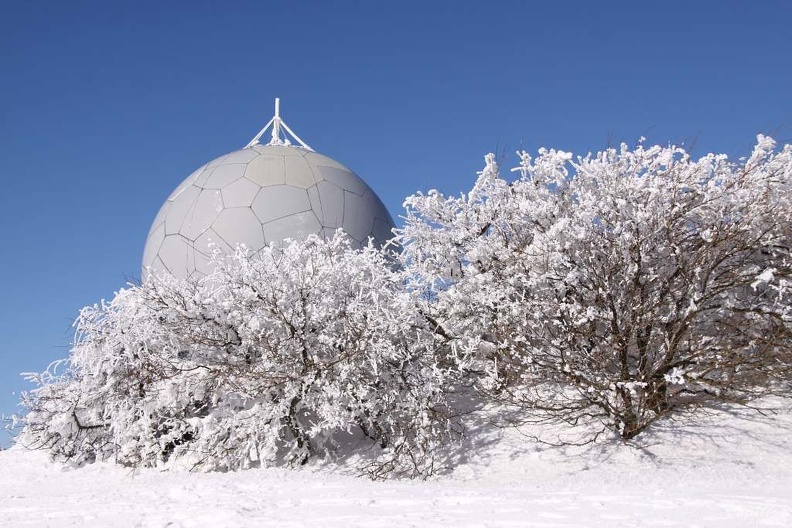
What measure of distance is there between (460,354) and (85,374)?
6.49 metres

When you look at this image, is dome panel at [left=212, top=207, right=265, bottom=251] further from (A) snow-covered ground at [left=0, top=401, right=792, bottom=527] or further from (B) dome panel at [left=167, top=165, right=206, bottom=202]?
(A) snow-covered ground at [left=0, top=401, right=792, bottom=527]

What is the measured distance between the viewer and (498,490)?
7.53 metres

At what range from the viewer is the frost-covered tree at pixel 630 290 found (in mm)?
10062

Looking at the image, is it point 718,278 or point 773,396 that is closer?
point 718,278

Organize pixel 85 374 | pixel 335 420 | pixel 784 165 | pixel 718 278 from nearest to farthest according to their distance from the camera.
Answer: pixel 335 420, pixel 718 278, pixel 784 165, pixel 85 374

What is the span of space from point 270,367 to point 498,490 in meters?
4.20

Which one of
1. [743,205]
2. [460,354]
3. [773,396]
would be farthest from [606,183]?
[773,396]

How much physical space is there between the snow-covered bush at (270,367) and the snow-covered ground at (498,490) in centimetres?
71

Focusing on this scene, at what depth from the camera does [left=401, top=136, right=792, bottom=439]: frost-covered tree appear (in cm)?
1006

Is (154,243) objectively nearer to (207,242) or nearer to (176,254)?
(176,254)

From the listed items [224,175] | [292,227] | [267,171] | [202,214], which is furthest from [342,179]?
[202,214]

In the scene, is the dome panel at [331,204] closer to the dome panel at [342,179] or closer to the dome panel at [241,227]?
the dome panel at [342,179]

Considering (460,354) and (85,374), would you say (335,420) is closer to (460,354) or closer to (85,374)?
(460,354)

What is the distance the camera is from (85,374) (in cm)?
1169
